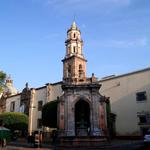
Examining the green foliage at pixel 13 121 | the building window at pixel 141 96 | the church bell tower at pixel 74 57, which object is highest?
the church bell tower at pixel 74 57

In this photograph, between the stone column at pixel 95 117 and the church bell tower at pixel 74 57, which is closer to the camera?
the stone column at pixel 95 117

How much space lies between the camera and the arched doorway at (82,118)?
80.3ft

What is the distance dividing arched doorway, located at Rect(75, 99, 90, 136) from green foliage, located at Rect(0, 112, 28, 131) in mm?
20502

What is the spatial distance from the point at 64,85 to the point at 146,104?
618 inches

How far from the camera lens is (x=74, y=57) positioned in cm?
4638

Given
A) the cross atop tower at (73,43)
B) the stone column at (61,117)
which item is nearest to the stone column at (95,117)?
the stone column at (61,117)

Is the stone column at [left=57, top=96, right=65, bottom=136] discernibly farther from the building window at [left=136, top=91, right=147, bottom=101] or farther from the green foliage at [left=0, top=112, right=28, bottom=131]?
the green foliage at [left=0, top=112, right=28, bottom=131]

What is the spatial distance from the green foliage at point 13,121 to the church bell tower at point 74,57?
1150 cm

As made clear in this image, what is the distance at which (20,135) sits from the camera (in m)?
46.2

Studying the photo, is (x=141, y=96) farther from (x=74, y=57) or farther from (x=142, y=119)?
(x=74, y=57)

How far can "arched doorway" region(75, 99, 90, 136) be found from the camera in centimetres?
2447

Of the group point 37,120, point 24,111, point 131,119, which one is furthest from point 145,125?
point 24,111

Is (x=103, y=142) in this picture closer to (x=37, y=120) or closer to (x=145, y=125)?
(x=145, y=125)

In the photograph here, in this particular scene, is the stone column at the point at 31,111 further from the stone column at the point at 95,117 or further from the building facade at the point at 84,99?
the stone column at the point at 95,117
